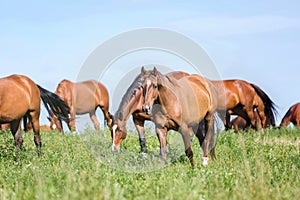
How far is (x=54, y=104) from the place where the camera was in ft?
44.7

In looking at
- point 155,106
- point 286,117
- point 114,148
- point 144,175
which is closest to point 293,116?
point 286,117

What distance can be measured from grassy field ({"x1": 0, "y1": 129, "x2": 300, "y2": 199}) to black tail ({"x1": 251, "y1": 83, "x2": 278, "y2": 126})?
8258 mm

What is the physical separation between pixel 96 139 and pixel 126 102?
2607 mm

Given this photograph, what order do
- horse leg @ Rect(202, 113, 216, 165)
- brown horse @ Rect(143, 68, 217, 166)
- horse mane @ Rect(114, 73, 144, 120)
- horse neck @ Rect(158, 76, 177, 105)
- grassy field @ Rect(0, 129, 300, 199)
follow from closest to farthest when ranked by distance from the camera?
1. grassy field @ Rect(0, 129, 300, 199)
2. brown horse @ Rect(143, 68, 217, 166)
3. horse neck @ Rect(158, 76, 177, 105)
4. horse mane @ Rect(114, 73, 144, 120)
5. horse leg @ Rect(202, 113, 216, 165)

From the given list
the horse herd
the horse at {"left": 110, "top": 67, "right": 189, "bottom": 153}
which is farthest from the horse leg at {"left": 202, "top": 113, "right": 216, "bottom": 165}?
the horse at {"left": 110, "top": 67, "right": 189, "bottom": 153}

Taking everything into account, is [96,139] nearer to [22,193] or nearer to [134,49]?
[134,49]

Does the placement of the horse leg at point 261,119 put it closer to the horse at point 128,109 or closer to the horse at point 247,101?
the horse at point 247,101

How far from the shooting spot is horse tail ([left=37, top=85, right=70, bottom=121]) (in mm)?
13375

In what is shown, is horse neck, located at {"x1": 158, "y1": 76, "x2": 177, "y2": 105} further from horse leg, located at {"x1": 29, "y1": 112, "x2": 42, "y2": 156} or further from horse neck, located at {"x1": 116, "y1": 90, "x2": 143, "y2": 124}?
horse leg, located at {"x1": 29, "y1": 112, "x2": 42, "y2": 156}

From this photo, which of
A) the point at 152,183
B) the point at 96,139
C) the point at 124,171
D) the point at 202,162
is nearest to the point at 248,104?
the point at 96,139

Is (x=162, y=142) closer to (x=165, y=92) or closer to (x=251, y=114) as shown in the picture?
(x=165, y=92)

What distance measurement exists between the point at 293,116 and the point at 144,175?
1958 centimetres

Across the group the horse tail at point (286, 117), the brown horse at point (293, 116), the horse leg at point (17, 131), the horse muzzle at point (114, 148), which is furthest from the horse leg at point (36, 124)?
the horse tail at point (286, 117)

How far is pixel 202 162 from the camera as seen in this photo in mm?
10992
